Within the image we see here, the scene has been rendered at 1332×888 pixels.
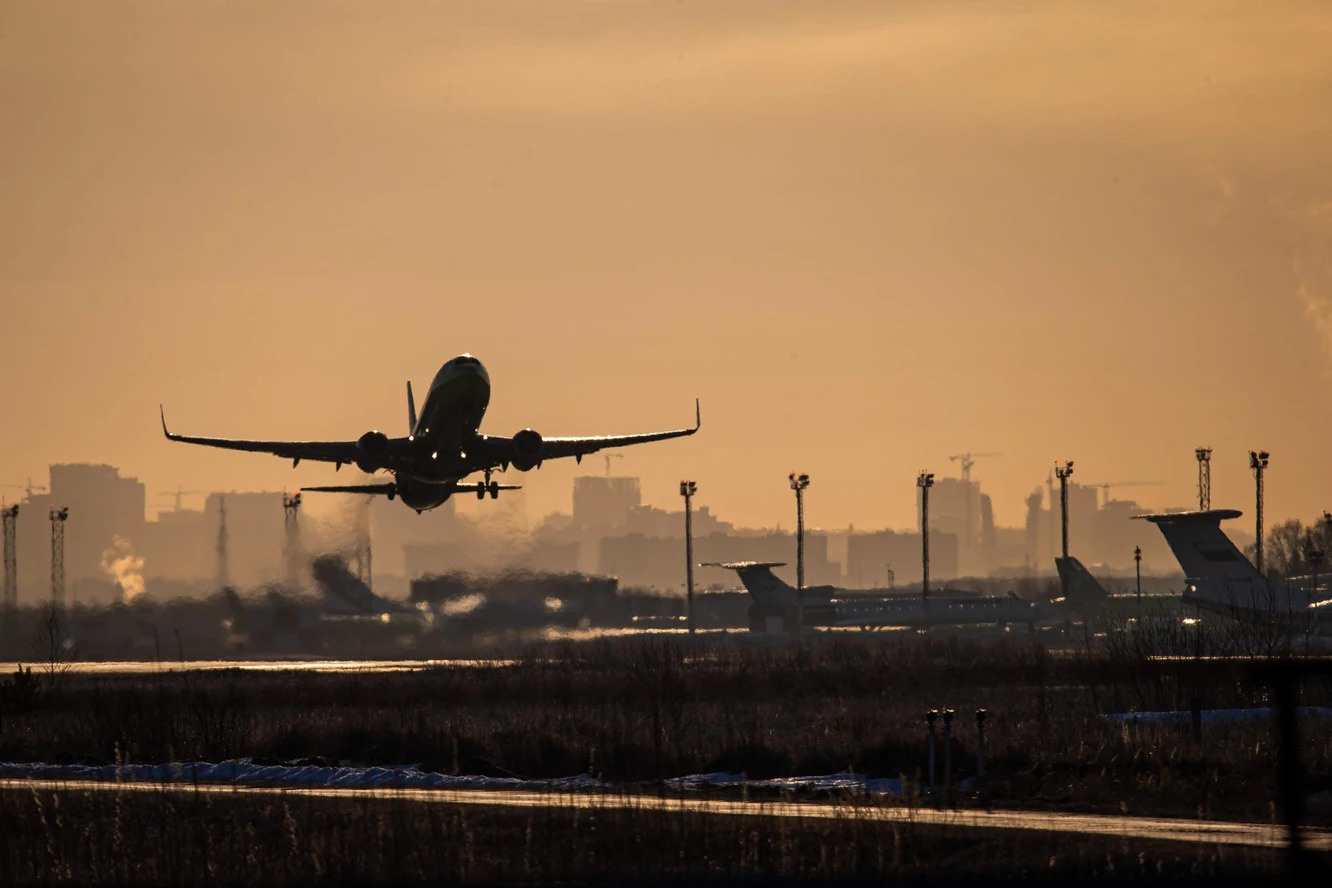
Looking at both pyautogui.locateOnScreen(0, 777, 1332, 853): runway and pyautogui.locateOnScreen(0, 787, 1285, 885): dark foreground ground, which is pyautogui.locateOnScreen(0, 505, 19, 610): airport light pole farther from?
pyautogui.locateOnScreen(0, 787, 1285, 885): dark foreground ground

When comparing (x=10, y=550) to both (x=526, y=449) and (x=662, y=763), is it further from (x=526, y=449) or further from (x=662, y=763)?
(x=662, y=763)

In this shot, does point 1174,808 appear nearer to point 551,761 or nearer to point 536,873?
point 536,873

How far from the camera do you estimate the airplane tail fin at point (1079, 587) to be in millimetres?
125312

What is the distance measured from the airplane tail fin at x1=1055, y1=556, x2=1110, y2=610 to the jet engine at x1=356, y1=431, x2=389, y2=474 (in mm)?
78952

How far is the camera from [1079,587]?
4978 inches

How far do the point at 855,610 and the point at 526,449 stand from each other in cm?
8181

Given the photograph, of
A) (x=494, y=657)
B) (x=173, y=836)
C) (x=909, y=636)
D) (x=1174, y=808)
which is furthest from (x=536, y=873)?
(x=909, y=636)

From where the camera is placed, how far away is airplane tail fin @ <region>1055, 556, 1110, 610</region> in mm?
125312

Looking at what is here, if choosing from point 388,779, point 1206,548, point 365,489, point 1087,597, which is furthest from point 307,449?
point 1087,597

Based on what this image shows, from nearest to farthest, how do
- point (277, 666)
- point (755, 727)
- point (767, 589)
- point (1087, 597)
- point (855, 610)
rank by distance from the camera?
point (755, 727) < point (277, 666) < point (1087, 597) < point (855, 610) < point (767, 589)

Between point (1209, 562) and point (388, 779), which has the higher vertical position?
point (1209, 562)

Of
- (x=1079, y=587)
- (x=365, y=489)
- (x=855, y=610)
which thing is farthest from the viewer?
(x=855, y=610)

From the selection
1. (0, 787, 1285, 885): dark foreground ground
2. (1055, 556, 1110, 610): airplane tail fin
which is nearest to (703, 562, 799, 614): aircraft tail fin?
(1055, 556, 1110, 610): airplane tail fin

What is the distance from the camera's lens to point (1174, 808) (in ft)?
93.8
